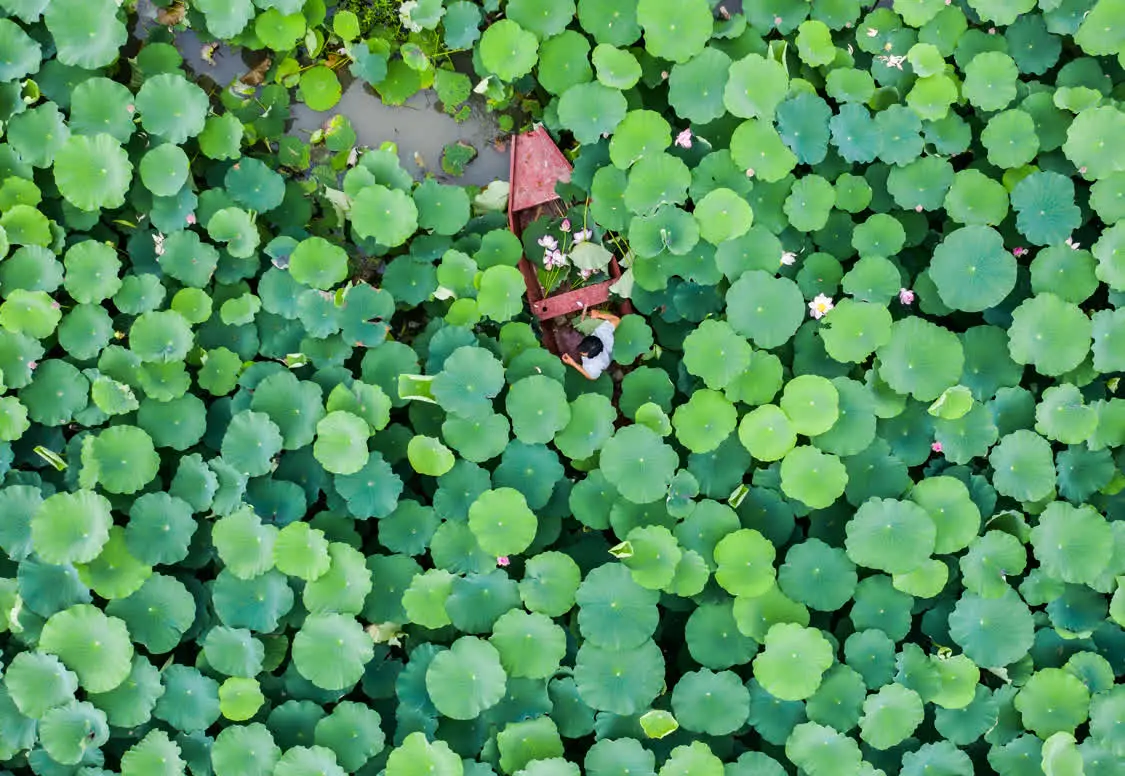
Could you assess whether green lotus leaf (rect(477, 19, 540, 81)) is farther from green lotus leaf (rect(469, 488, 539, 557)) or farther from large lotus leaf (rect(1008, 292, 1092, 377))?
large lotus leaf (rect(1008, 292, 1092, 377))

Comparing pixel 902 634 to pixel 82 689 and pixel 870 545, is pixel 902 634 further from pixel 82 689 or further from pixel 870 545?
pixel 82 689

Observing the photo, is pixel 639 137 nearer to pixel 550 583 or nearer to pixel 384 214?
pixel 384 214

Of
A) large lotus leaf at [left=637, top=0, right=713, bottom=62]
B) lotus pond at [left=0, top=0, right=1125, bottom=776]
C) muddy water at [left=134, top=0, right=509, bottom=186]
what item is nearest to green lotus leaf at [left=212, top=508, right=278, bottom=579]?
lotus pond at [left=0, top=0, right=1125, bottom=776]

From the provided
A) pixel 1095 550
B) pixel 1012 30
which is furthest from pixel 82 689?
pixel 1012 30

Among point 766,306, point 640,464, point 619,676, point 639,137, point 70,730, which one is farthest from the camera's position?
point 639,137

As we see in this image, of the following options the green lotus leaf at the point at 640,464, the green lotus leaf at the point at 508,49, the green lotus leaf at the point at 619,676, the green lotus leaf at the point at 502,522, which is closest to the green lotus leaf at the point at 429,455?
the green lotus leaf at the point at 502,522

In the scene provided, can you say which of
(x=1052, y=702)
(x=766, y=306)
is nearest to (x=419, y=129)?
(x=766, y=306)

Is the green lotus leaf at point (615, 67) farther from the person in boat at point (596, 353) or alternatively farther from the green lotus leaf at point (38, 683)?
the green lotus leaf at point (38, 683)
